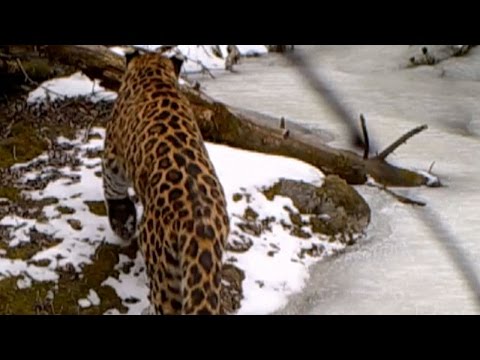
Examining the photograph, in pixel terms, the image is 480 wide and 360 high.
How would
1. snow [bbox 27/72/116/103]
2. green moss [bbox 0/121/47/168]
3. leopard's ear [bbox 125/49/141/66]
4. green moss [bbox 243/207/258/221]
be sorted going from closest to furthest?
leopard's ear [bbox 125/49/141/66]
green moss [bbox 243/207/258/221]
green moss [bbox 0/121/47/168]
snow [bbox 27/72/116/103]

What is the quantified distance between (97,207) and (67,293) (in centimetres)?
73

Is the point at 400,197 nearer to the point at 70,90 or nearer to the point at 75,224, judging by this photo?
the point at 70,90

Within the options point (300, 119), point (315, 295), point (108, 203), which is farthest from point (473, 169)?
point (108, 203)

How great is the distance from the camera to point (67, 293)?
4555mm

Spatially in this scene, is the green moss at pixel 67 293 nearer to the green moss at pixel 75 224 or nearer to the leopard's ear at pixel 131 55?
the green moss at pixel 75 224

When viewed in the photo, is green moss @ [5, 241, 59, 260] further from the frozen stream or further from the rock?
the rock

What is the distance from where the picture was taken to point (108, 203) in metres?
4.89

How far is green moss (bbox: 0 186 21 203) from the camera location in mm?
5280

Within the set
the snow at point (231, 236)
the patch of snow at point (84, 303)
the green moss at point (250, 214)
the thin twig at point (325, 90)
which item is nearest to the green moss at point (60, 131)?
the snow at point (231, 236)

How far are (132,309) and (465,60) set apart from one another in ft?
24.0

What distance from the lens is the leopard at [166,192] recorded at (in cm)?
347

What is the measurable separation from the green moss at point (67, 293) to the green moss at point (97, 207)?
391 mm

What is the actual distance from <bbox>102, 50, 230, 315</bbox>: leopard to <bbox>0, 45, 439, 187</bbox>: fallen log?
148 centimetres

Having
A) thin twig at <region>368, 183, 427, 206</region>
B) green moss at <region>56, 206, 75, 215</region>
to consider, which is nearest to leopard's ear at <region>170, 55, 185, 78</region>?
green moss at <region>56, 206, 75, 215</region>
